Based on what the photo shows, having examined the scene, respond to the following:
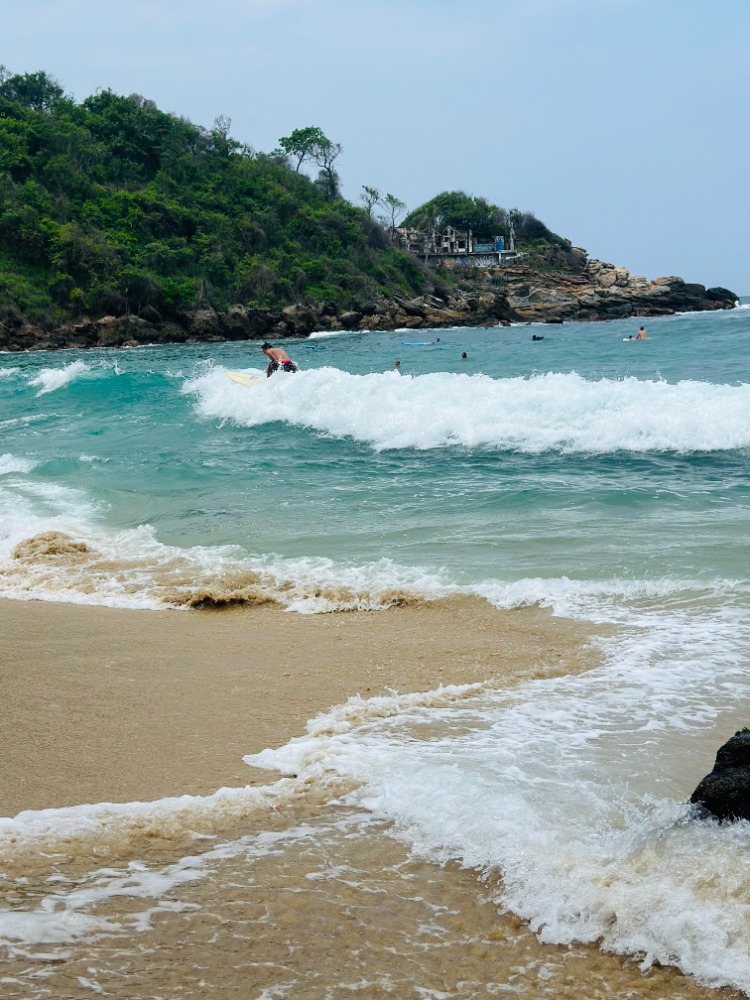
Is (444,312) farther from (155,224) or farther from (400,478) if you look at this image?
(400,478)

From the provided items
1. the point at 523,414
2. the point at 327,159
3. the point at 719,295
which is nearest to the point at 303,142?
the point at 327,159

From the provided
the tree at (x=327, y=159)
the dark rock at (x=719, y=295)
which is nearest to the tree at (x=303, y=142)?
the tree at (x=327, y=159)

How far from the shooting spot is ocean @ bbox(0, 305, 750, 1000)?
2438mm

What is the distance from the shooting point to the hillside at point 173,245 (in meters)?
50.4

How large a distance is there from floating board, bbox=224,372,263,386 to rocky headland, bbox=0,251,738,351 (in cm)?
2867

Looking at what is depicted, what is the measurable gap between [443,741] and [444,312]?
56.6 meters

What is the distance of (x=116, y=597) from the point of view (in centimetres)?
632

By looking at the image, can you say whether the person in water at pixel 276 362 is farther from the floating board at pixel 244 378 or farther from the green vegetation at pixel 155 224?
the green vegetation at pixel 155 224

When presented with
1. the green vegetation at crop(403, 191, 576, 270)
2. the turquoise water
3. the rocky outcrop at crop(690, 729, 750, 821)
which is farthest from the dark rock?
the rocky outcrop at crop(690, 729, 750, 821)

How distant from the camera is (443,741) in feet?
12.4

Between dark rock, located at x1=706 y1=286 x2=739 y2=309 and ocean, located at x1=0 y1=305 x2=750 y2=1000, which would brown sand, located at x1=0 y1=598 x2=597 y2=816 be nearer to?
ocean, located at x1=0 y1=305 x2=750 y2=1000

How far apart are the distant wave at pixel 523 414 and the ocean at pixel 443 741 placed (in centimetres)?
7

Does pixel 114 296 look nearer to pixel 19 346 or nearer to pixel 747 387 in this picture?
pixel 19 346

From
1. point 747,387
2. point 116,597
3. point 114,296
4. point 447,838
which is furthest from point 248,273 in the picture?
point 447,838
